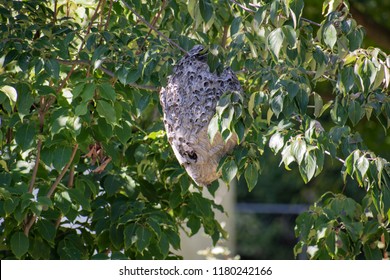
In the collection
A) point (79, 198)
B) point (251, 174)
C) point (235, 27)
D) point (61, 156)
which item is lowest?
point (79, 198)

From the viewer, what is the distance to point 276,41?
1.94 metres

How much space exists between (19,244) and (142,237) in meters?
0.45

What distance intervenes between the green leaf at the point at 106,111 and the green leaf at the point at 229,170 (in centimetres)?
45

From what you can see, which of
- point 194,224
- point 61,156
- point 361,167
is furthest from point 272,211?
point 361,167

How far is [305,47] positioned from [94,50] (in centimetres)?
70

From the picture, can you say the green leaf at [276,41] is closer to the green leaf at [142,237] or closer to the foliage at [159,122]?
the foliage at [159,122]

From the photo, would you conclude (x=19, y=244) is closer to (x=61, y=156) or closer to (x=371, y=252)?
(x=61, y=156)

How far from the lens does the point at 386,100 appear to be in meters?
2.16

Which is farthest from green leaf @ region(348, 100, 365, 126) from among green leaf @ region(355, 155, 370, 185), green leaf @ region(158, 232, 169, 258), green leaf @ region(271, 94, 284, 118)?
green leaf @ region(158, 232, 169, 258)

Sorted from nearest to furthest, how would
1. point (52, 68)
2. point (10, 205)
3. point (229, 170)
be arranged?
1. point (229, 170)
2. point (52, 68)
3. point (10, 205)

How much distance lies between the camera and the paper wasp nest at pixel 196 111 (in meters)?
2.16

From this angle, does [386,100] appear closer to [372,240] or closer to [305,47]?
[305,47]

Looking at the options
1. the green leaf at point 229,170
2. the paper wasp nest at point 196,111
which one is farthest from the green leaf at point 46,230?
the green leaf at point 229,170

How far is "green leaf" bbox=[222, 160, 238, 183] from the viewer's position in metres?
2.04
